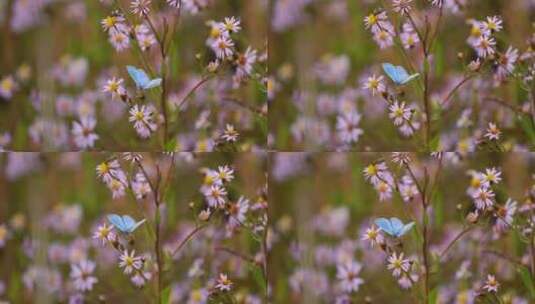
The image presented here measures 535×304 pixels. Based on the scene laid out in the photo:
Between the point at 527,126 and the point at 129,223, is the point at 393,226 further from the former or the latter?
the point at 129,223

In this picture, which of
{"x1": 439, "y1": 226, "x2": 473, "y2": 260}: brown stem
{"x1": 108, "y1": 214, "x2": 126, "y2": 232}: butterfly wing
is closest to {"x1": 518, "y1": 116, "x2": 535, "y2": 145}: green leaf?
{"x1": 439, "y1": 226, "x2": 473, "y2": 260}: brown stem

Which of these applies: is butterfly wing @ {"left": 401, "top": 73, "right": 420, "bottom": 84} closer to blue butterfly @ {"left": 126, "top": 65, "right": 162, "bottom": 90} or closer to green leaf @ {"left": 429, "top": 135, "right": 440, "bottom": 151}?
green leaf @ {"left": 429, "top": 135, "right": 440, "bottom": 151}

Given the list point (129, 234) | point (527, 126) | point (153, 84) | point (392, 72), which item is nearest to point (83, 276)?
point (129, 234)

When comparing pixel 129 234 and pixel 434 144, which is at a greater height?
pixel 434 144

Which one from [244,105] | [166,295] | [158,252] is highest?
[244,105]

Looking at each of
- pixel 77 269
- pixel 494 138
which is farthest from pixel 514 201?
pixel 77 269

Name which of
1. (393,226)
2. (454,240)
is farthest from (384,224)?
(454,240)

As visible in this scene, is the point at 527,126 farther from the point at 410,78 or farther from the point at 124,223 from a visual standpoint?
the point at 124,223
